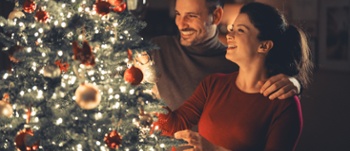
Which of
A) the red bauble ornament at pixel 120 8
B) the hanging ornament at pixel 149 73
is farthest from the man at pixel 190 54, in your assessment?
the red bauble ornament at pixel 120 8

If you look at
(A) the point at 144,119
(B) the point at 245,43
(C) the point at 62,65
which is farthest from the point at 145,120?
(B) the point at 245,43

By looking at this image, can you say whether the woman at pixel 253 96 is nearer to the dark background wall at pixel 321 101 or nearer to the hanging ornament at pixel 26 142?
the hanging ornament at pixel 26 142

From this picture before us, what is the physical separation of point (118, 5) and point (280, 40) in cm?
72

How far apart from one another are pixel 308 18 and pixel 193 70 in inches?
86.6

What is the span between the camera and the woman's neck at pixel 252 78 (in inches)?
95.1

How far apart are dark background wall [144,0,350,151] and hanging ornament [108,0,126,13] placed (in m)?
2.41

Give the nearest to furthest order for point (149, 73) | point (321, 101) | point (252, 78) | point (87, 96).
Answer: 1. point (87, 96)
2. point (252, 78)
3. point (149, 73)
4. point (321, 101)

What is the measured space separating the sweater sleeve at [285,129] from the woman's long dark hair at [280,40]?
235 millimetres

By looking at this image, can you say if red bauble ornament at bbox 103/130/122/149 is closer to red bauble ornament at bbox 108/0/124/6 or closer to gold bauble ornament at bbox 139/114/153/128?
gold bauble ornament at bbox 139/114/153/128

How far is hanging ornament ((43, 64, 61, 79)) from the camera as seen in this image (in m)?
2.18

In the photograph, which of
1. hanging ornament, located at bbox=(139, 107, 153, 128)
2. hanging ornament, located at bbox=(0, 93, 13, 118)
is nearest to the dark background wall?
hanging ornament, located at bbox=(139, 107, 153, 128)

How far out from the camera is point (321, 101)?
485 centimetres

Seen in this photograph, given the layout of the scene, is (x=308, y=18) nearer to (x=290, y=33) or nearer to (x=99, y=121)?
(x=290, y=33)

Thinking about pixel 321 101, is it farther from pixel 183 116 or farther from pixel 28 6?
pixel 28 6
